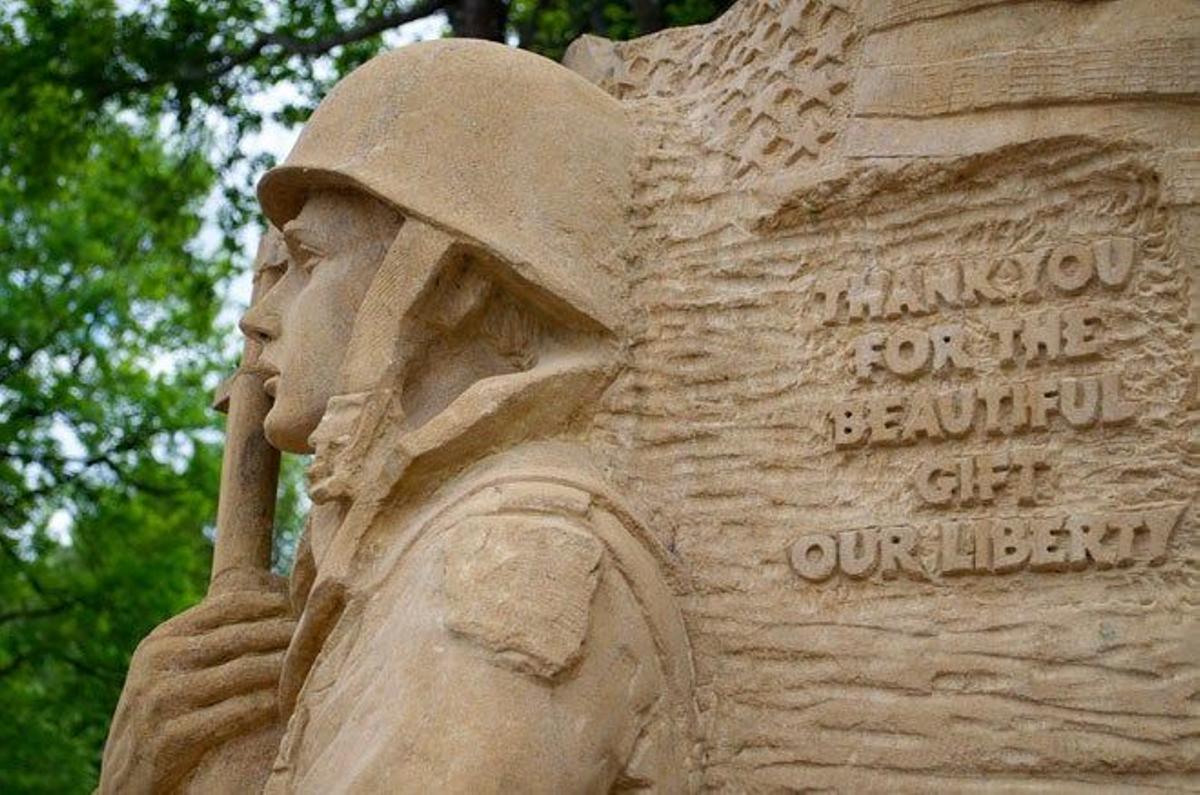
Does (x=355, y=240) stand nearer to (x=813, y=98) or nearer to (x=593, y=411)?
(x=593, y=411)

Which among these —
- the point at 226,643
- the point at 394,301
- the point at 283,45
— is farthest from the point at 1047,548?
the point at 283,45

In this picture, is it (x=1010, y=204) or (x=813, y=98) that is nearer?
Result: (x=1010, y=204)

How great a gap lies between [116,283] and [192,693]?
31.1 ft

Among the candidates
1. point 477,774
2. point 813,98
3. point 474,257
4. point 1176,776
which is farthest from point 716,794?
point 813,98

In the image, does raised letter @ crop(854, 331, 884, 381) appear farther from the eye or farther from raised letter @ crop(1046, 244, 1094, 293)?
the eye

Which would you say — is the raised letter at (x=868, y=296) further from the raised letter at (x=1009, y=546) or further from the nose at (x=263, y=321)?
the nose at (x=263, y=321)

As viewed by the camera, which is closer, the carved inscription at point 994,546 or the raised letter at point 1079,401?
the carved inscription at point 994,546

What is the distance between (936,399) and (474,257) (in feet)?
3.61

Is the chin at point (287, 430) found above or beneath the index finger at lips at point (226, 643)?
above

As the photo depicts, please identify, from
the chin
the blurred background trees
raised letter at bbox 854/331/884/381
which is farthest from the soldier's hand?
the blurred background trees

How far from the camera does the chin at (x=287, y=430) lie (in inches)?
191

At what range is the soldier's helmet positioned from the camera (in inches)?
181

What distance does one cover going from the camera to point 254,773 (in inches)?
198

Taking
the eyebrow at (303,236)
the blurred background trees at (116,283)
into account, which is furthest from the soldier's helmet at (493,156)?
the blurred background trees at (116,283)
